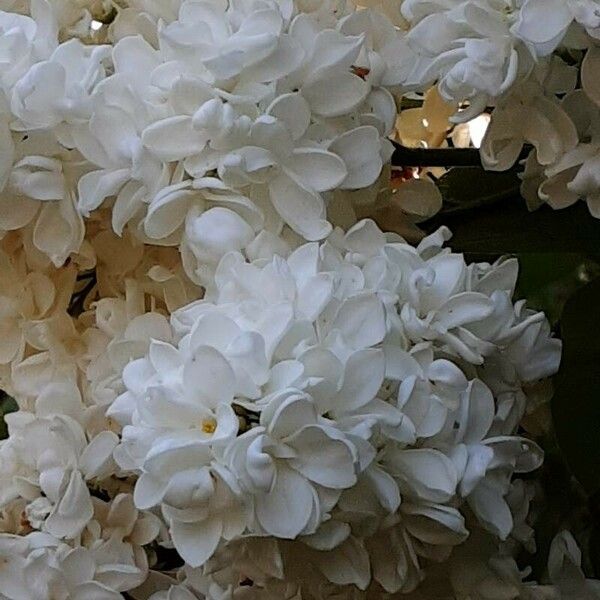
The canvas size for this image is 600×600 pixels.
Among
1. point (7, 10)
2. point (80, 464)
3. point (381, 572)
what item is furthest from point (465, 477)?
point (7, 10)

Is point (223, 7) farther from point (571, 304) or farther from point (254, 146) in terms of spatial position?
point (571, 304)

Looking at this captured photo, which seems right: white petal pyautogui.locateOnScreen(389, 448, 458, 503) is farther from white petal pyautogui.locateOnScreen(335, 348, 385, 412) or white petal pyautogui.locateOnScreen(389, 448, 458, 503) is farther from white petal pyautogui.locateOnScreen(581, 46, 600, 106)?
white petal pyautogui.locateOnScreen(581, 46, 600, 106)

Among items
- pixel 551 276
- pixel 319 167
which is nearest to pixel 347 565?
pixel 319 167

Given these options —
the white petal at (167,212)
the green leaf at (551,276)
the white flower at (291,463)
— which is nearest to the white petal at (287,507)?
the white flower at (291,463)

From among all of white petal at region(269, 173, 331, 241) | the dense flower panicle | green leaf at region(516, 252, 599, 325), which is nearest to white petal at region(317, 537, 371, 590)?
the dense flower panicle

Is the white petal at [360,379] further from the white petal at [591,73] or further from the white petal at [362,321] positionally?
the white petal at [591,73]
